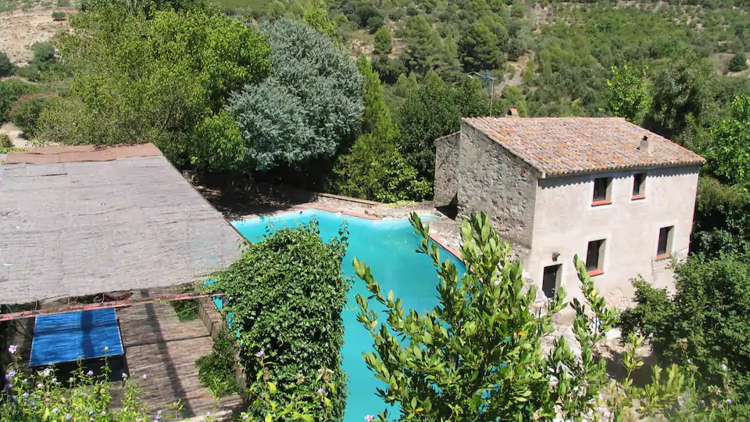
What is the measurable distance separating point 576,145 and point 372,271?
7.82 m

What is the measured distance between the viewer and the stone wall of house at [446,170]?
21.3 metres

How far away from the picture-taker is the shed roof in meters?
7.89

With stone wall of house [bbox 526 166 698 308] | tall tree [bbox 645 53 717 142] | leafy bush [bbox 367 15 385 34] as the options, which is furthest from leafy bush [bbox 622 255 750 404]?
leafy bush [bbox 367 15 385 34]

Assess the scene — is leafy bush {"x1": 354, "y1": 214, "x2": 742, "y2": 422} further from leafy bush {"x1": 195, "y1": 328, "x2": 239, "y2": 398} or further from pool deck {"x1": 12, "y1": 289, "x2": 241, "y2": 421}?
leafy bush {"x1": 195, "y1": 328, "x2": 239, "y2": 398}

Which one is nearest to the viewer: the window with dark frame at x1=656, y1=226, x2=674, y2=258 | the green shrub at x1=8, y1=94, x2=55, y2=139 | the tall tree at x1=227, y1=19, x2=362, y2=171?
the window with dark frame at x1=656, y1=226, x2=674, y2=258

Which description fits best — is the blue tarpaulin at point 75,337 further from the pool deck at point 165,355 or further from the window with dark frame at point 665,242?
the window with dark frame at point 665,242

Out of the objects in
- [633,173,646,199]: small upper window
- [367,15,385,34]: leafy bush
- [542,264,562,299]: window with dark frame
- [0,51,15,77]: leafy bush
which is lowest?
[542,264,562,299]: window with dark frame

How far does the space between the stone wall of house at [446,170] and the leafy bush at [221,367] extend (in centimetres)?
1260

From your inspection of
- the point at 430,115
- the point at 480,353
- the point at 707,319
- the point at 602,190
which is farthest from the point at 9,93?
the point at 480,353

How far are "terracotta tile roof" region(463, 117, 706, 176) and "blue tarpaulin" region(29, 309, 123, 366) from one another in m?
11.4

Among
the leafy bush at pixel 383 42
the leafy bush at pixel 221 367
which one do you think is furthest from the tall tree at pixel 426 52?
the leafy bush at pixel 221 367

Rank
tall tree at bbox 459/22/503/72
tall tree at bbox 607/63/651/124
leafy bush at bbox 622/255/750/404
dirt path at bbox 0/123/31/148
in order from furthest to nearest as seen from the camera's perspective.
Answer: tall tree at bbox 459/22/503/72, dirt path at bbox 0/123/31/148, tall tree at bbox 607/63/651/124, leafy bush at bbox 622/255/750/404

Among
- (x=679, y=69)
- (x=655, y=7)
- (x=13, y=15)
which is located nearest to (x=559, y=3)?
(x=655, y=7)

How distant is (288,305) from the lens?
8.16 meters
